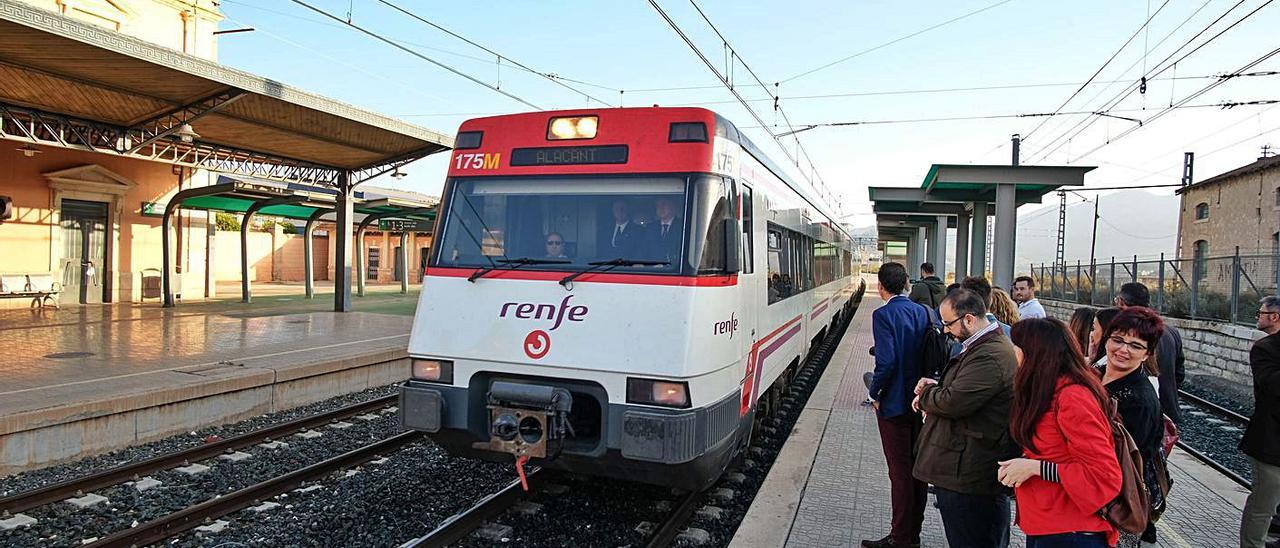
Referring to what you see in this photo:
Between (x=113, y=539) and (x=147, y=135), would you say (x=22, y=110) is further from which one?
(x=113, y=539)

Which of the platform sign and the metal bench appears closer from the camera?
the metal bench

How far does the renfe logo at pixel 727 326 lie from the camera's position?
194 inches

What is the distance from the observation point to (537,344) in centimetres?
493

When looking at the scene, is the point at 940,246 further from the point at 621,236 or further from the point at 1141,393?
the point at 1141,393

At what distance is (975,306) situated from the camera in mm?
3771

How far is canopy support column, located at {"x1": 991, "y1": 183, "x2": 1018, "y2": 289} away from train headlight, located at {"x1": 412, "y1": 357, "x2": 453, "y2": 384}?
15.7m

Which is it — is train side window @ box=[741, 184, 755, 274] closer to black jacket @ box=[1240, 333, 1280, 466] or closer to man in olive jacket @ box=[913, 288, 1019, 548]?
man in olive jacket @ box=[913, 288, 1019, 548]

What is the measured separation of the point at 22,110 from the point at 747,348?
1367 cm

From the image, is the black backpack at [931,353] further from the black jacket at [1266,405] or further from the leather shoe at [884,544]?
the black jacket at [1266,405]

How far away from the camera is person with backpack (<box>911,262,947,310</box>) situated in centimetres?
859

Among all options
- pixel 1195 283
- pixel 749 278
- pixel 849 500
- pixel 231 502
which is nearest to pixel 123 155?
pixel 231 502

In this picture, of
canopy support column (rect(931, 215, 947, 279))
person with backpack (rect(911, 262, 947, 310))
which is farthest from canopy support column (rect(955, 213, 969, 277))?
person with backpack (rect(911, 262, 947, 310))

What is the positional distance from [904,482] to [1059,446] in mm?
1818

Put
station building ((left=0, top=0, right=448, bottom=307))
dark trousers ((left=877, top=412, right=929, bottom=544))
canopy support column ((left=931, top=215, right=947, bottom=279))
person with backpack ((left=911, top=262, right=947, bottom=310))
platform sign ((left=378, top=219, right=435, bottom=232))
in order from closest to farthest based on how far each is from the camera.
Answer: dark trousers ((left=877, top=412, right=929, bottom=544)), person with backpack ((left=911, top=262, right=947, bottom=310)), station building ((left=0, top=0, right=448, bottom=307)), platform sign ((left=378, top=219, right=435, bottom=232)), canopy support column ((left=931, top=215, right=947, bottom=279))
